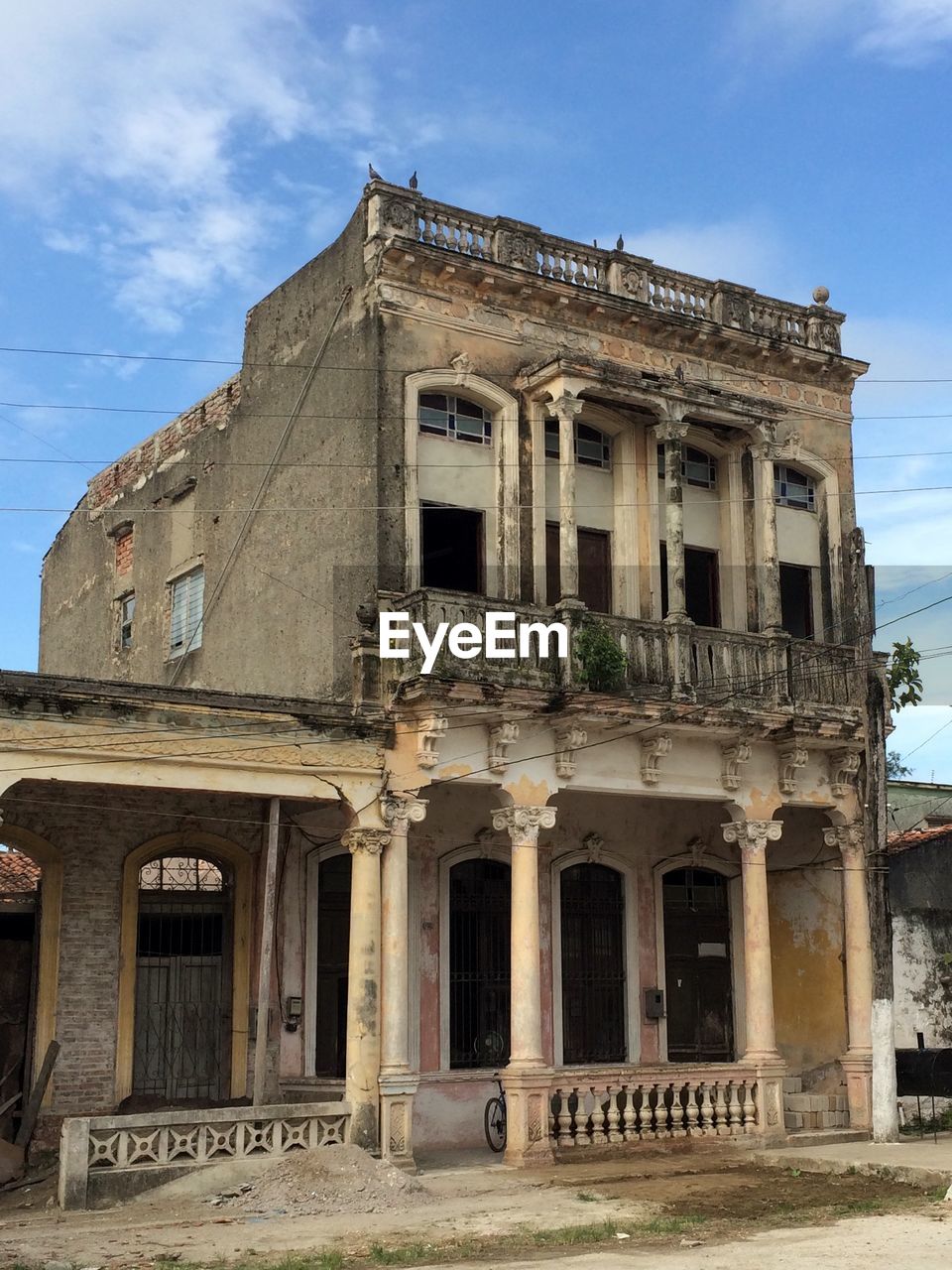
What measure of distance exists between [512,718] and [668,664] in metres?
2.41

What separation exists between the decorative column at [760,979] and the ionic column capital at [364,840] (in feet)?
15.8

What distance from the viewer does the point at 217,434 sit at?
70.0 feet

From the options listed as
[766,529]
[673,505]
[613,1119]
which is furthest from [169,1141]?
[766,529]

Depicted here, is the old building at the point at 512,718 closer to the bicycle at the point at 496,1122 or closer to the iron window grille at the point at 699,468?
the iron window grille at the point at 699,468

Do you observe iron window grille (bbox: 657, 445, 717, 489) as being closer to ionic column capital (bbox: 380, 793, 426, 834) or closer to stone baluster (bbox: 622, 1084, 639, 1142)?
ionic column capital (bbox: 380, 793, 426, 834)

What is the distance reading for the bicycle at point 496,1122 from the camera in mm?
17625

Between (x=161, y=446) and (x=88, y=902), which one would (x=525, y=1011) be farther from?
(x=161, y=446)

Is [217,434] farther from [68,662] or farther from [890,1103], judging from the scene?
[890,1103]

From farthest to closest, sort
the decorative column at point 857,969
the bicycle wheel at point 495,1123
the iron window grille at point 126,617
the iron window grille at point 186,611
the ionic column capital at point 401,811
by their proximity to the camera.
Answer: the iron window grille at point 126,617, the iron window grille at point 186,611, the decorative column at point 857,969, the bicycle wheel at point 495,1123, the ionic column capital at point 401,811

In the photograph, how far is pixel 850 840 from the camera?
19859 mm

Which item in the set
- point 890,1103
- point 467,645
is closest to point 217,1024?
point 467,645

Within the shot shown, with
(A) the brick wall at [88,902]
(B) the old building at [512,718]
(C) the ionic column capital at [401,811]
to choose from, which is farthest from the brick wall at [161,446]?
(C) the ionic column capital at [401,811]

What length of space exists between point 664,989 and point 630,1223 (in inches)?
304

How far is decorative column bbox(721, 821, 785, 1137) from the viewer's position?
1828cm
